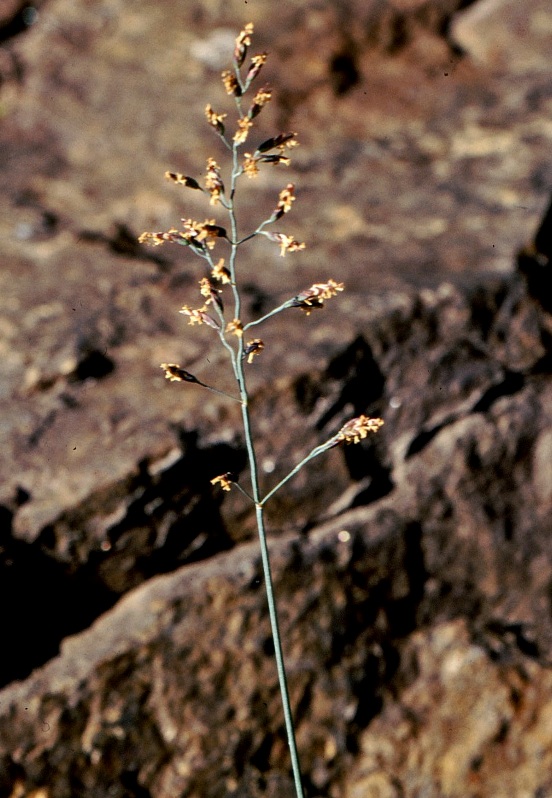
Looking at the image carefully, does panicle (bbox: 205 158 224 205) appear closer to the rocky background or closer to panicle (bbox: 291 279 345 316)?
panicle (bbox: 291 279 345 316)

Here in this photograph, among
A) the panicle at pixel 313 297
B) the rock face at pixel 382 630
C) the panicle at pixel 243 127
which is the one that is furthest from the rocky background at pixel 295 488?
the panicle at pixel 243 127

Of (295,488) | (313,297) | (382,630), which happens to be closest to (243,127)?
(313,297)

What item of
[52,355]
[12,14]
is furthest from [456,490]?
[12,14]

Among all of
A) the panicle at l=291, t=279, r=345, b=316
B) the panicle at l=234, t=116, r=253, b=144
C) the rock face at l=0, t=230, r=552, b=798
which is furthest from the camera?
the rock face at l=0, t=230, r=552, b=798

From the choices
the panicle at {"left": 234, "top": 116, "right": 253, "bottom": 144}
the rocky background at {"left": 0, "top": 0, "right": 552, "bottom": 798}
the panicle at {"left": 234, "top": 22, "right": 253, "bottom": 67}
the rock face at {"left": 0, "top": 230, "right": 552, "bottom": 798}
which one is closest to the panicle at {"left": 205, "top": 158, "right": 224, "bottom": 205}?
the panicle at {"left": 234, "top": 116, "right": 253, "bottom": 144}

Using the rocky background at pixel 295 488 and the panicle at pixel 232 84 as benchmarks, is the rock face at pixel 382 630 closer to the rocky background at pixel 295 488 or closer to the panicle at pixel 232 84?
the rocky background at pixel 295 488

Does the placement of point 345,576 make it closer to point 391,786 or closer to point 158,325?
point 391,786

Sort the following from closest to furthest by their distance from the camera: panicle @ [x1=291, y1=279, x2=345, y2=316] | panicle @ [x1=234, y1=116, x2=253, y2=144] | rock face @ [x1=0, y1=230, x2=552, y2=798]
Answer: panicle @ [x1=234, y1=116, x2=253, y2=144]
panicle @ [x1=291, y1=279, x2=345, y2=316]
rock face @ [x1=0, y1=230, x2=552, y2=798]

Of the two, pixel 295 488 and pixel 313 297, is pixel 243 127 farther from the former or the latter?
pixel 295 488
